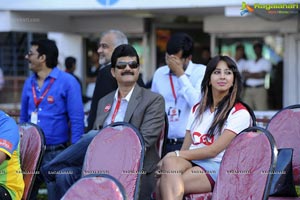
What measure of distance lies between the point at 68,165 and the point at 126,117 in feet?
2.13

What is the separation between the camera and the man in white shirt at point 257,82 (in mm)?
11398

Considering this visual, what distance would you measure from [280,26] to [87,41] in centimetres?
387

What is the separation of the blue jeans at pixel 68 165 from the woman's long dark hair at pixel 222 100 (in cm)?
94

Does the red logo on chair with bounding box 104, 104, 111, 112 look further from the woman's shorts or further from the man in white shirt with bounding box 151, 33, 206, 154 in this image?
the woman's shorts

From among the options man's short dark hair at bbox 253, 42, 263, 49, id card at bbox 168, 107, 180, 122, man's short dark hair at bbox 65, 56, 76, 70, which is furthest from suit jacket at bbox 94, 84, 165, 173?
man's short dark hair at bbox 253, 42, 263, 49

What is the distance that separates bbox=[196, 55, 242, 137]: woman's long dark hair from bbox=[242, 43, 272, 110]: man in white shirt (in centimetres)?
599

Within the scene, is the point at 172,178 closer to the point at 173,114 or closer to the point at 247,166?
the point at 247,166

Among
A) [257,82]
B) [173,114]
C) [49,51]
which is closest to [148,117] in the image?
[173,114]

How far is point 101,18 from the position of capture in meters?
12.1

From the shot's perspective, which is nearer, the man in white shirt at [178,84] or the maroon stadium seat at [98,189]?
the maroon stadium seat at [98,189]

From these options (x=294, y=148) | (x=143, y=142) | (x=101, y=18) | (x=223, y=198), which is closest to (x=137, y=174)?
(x=143, y=142)

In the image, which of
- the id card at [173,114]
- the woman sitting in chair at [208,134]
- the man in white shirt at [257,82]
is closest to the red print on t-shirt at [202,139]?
the woman sitting in chair at [208,134]

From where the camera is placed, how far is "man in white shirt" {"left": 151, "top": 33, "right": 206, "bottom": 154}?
20.5 feet

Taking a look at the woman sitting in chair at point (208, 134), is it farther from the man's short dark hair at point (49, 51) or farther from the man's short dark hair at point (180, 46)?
the man's short dark hair at point (49, 51)
